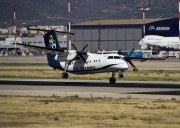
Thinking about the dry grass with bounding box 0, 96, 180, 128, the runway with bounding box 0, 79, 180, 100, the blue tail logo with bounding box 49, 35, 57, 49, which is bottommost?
the dry grass with bounding box 0, 96, 180, 128

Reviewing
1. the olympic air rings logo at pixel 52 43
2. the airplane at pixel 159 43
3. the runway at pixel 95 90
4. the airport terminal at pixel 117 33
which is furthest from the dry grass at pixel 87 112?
the airport terminal at pixel 117 33

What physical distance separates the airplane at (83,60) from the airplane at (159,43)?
8590 centimetres

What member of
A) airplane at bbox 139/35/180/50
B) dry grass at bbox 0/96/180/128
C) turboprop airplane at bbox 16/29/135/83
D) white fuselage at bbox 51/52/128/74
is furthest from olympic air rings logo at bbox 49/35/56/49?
airplane at bbox 139/35/180/50

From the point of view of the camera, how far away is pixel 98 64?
55000mm

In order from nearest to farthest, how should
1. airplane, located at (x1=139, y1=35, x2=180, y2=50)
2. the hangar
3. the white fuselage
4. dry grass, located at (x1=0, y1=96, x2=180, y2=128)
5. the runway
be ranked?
dry grass, located at (x1=0, y1=96, x2=180, y2=128), the runway, the white fuselage, airplane, located at (x1=139, y1=35, x2=180, y2=50), the hangar

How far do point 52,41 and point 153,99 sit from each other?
83.0ft

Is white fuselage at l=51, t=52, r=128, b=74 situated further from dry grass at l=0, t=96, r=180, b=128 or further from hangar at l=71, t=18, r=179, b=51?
hangar at l=71, t=18, r=179, b=51

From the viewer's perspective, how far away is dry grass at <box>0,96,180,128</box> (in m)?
27.9

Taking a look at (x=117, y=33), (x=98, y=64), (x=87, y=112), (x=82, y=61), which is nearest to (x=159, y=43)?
(x=117, y=33)

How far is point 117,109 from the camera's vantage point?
3284 cm

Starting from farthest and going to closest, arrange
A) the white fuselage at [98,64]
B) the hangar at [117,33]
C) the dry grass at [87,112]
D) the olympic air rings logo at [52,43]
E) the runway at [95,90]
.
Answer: the hangar at [117,33] < the olympic air rings logo at [52,43] < the white fuselage at [98,64] < the runway at [95,90] < the dry grass at [87,112]

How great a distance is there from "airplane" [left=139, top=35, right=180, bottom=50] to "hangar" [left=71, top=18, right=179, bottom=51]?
12030 millimetres

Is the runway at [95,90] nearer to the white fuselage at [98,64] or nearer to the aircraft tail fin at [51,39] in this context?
the white fuselage at [98,64]

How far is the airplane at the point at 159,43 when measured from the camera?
145125 mm
